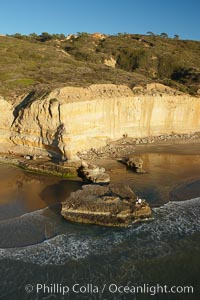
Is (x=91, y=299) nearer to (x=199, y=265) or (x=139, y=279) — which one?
(x=139, y=279)

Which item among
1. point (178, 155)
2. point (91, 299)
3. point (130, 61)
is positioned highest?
point (130, 61)

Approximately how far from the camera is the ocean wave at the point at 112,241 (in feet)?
46.0

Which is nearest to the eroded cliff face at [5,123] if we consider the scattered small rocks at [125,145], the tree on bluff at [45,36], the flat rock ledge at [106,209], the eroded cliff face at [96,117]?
the eroded cliff face at [96,117]

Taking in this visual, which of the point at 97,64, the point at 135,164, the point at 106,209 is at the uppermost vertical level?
the point at 97,64

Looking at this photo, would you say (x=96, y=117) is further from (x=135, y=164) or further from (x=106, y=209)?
(x=106, y=209)

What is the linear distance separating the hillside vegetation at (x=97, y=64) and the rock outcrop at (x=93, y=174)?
10.2 metres

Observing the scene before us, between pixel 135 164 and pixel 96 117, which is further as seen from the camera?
pixel 96 117

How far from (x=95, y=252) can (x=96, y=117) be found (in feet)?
52.7

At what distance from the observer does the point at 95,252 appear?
559 inches

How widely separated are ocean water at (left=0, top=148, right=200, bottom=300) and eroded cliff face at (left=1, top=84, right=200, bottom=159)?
23.2ft

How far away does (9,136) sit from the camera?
1082 inches

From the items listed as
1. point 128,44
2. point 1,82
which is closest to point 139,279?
point 1,82

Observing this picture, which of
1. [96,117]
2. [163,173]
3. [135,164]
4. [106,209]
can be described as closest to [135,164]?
[135,164]

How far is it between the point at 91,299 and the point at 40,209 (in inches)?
301
